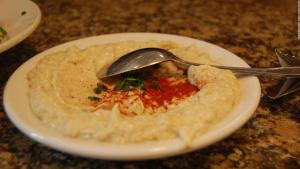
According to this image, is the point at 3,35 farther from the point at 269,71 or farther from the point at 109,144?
the point at 269,71

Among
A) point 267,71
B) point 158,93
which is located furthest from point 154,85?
point 267,71

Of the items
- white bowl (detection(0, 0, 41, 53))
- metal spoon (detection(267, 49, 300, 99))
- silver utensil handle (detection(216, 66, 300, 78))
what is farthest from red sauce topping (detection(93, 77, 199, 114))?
white bowl (detection(0, 0, 41, 53))

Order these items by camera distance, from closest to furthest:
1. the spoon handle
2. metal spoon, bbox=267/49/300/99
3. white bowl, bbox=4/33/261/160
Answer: white bowl, bbox=4/33/261/160, the spoon handle, metal spoon, bbox=267/49/300/99

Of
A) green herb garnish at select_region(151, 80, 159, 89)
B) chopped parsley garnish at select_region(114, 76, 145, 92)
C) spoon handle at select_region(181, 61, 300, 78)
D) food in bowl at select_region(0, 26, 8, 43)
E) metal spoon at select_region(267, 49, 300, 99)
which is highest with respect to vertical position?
spoon handle at select_region(181, 61, 300, 78)

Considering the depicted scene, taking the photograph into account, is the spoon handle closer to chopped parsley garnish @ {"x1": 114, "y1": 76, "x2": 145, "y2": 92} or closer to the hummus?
the hummus

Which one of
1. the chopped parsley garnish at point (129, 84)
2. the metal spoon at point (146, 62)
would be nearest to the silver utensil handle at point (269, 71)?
the metal spoon at point (146, 62)

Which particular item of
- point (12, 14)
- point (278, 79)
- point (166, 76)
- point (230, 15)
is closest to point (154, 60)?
point (166, 76)

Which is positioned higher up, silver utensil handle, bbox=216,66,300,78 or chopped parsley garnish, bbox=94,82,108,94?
silver utensil handle, bbox=216,66,300,78

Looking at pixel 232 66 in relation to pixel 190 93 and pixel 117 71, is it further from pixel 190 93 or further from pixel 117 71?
pixel 117 71
